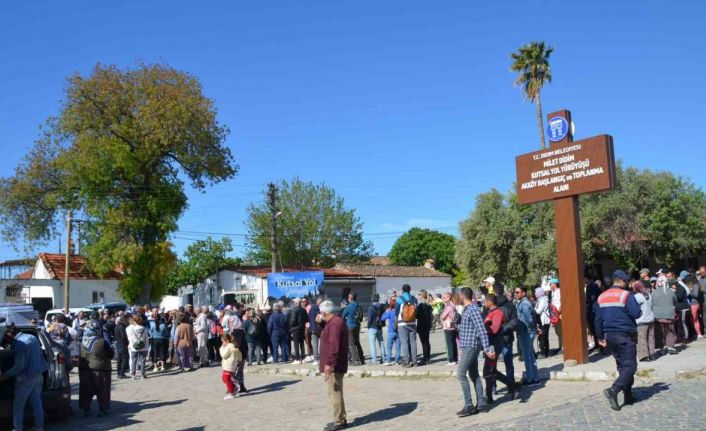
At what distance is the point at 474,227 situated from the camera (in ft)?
131

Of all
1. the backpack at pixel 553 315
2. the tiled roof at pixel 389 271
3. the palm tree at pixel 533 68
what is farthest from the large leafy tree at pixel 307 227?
the backpack at pixel 553 315

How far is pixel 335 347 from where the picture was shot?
9133 mm

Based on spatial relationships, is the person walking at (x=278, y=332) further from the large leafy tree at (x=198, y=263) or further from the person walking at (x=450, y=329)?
the large leafy tree at (x=198, y=263)

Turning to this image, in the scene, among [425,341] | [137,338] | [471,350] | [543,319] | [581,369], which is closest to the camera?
[471,350]

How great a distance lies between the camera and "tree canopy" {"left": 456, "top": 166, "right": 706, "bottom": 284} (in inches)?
1387

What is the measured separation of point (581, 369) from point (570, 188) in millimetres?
3500

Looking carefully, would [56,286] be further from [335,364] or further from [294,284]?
[335,364]

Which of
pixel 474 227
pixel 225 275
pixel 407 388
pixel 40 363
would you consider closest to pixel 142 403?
pixel 40 363

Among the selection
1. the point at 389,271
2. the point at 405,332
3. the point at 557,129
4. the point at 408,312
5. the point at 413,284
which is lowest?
the point at 405,332

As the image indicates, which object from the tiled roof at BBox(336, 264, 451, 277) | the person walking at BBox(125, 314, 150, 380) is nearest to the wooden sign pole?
the person walking at BBox(125, 314, 150, 380)

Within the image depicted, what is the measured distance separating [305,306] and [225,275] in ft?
97.6

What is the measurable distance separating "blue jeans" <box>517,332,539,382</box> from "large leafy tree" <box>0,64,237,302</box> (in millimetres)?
30370

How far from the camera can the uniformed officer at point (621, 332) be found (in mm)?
8594

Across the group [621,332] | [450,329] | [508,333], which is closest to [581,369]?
[508,333]
